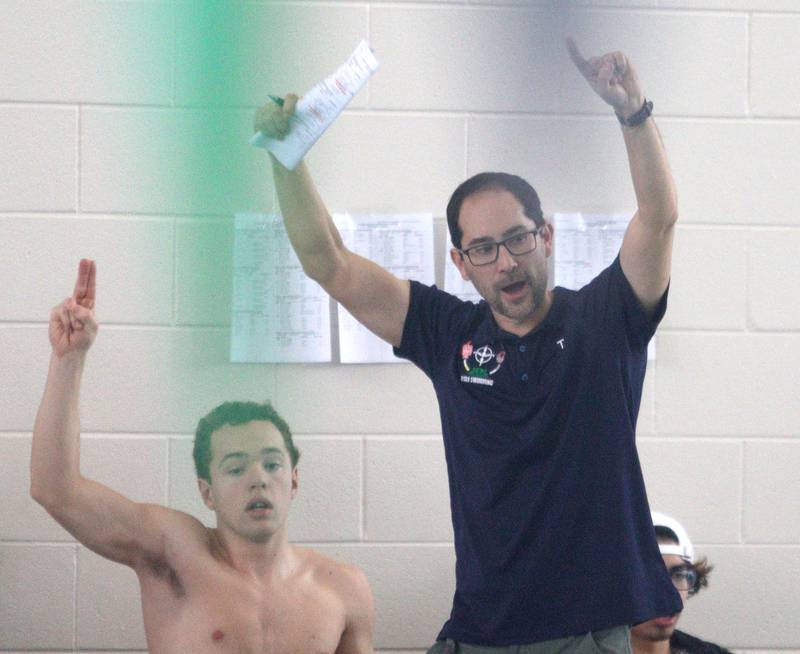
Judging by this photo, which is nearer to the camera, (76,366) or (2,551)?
(76,366)

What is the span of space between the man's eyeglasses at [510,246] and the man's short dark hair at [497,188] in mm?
41

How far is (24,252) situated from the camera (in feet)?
7.41

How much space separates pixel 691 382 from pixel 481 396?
888 millimetres

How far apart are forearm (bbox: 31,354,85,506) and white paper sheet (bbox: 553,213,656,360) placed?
40.3 inches

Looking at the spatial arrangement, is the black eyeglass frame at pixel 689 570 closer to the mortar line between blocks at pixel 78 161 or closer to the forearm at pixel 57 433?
the forearm at pixel 57 433

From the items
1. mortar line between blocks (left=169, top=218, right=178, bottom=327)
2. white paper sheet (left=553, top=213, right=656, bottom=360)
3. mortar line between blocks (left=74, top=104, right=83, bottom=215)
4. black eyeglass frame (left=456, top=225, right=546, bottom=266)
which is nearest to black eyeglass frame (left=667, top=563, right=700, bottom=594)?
white paper sheet (left=553, top=213, right=656, bottom=360)

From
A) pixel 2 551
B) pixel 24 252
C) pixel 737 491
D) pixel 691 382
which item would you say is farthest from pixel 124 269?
pixel 737 491

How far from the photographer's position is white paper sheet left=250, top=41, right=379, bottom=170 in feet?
4.90

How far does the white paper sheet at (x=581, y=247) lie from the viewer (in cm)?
232

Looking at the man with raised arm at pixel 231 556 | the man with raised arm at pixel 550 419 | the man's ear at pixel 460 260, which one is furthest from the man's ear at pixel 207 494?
the man's ear at pixel 460 260

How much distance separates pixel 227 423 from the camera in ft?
6.40

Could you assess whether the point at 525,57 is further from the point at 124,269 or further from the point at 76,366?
the point at 76,366

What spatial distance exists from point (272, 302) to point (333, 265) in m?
0.59

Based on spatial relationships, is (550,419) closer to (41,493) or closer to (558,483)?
(558,483)
